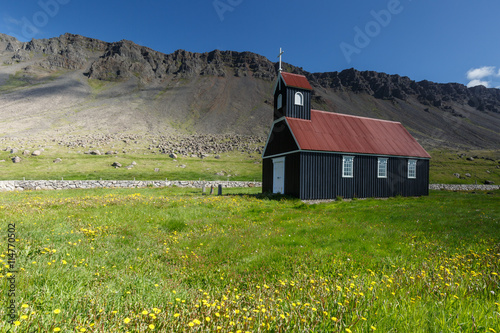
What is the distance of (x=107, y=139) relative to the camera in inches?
3430

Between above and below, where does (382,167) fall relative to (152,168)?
above

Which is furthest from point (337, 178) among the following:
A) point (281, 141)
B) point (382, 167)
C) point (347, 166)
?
point (281, 141)

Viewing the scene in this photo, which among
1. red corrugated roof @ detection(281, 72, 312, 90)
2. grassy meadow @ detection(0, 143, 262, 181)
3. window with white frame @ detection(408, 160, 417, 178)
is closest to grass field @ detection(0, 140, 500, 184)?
grassy meadow @ detection(0, 143, 262, 181)

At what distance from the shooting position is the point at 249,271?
22.2ft

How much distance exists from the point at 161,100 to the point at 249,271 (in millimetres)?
148006

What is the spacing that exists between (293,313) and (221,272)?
3.55 meters

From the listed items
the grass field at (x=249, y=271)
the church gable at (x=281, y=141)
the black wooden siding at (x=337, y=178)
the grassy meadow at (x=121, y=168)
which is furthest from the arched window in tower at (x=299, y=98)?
the grassy meadow at (x=121, y=168)

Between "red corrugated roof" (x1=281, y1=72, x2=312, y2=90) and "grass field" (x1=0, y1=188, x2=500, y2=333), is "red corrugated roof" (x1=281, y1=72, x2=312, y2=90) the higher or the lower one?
the higher one

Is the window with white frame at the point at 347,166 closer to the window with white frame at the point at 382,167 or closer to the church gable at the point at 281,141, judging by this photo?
the window with white frame at the point at 382,167

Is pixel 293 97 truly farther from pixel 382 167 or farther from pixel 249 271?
pixel 249 271

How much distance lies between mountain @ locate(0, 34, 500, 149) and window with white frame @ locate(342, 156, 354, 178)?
276ft

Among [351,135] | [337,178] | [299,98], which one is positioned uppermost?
[299,98]

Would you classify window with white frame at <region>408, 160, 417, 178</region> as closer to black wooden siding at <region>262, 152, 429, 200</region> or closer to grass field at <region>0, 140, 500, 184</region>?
black wooden siding at <region>262, 152, 429, 200</region>

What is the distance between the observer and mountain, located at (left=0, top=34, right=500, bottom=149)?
11226cm
